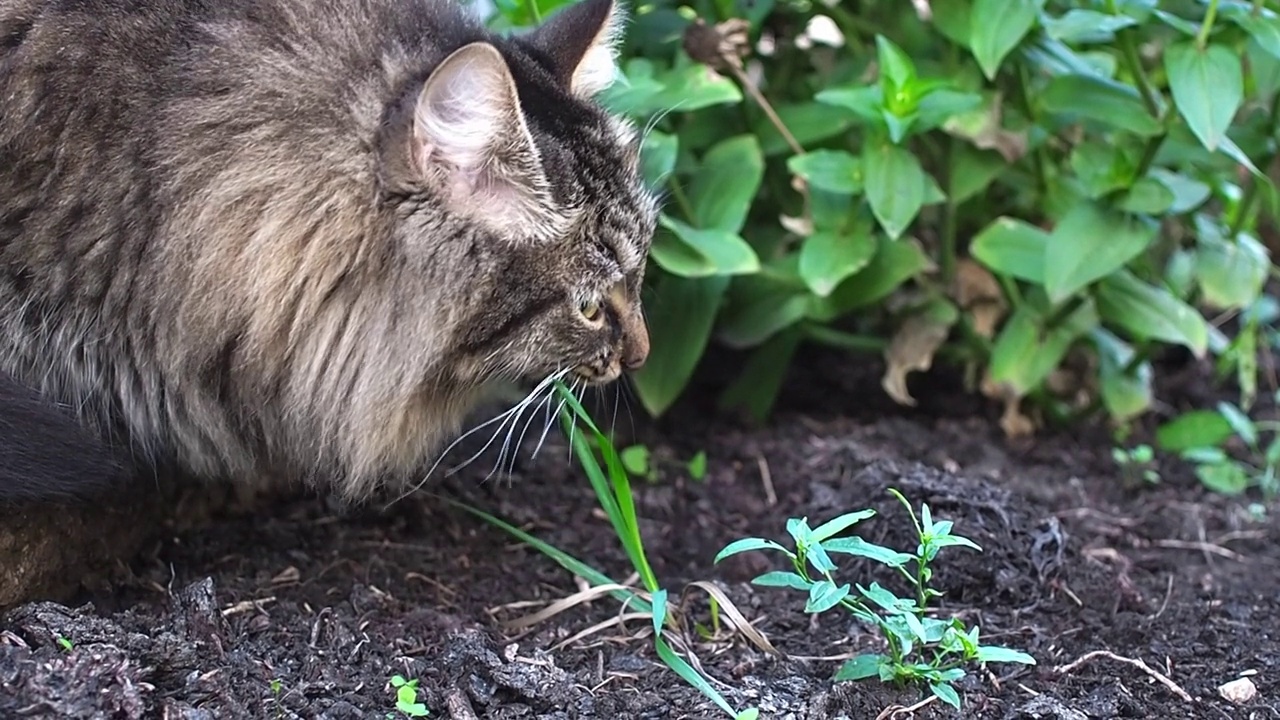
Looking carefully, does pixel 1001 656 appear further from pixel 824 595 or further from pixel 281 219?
pixel 281 219

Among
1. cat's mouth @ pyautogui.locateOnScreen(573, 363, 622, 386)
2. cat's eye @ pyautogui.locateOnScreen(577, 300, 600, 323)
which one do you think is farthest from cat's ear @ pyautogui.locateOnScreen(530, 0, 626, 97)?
cat's mouth @ pyautogui.locateOnScreen(573, 363, 622, 386)

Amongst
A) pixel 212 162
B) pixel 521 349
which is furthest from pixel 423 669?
pixel 212 162

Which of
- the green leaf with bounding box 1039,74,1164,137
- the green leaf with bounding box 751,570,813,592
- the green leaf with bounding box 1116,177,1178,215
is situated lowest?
the green leaf with bounding box 1116,177,1178,215

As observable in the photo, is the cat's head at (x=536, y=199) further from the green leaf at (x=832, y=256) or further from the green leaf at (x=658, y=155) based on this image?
the green leaf at (x=832, y=256)

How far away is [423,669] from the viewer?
1.97 m

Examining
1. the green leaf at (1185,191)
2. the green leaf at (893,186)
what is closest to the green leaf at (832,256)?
the green leaf at (893,186)

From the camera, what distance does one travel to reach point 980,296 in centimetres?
320

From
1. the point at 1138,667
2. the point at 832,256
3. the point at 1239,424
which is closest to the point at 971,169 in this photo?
the point at 832,256

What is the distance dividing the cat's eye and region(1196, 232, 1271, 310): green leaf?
5.90 ft

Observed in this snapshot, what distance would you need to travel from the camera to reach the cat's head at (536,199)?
6.34 ft

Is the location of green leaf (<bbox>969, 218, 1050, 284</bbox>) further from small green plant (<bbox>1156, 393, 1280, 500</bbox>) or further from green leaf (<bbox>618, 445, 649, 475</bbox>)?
green leaf (<bbox>618, 445, 649, 475</bbox>)

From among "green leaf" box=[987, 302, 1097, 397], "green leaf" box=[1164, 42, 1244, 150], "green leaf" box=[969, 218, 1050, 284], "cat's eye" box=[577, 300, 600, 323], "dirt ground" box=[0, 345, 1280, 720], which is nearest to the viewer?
"dirt ground" box=[0, 345, 1280, 720]

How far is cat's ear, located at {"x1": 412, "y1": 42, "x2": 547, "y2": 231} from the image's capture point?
73.3 inches

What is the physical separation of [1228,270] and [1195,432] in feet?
1.42
